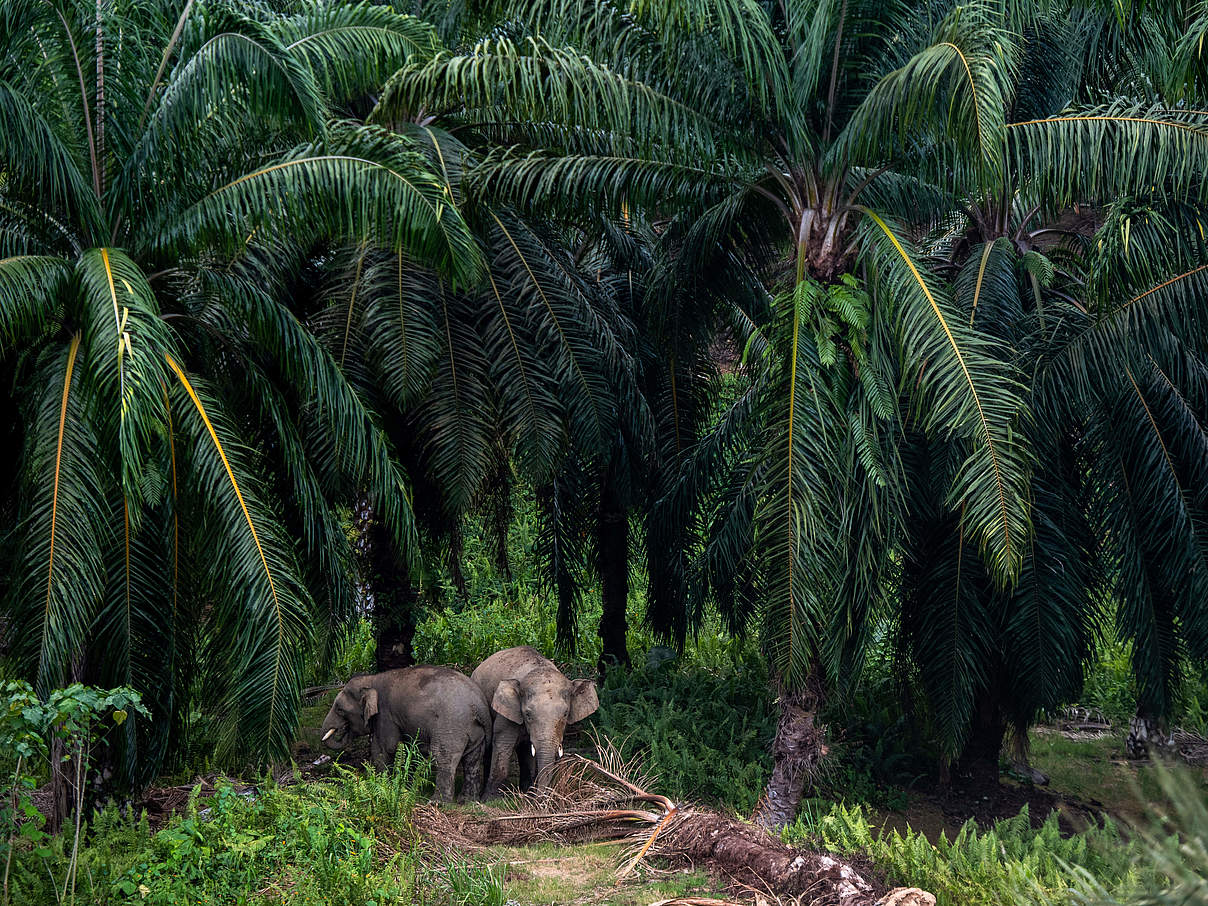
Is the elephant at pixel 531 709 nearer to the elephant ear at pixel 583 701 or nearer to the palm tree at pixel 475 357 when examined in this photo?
the elephant ear at pixel 583 701

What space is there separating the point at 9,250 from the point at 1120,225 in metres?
8.19

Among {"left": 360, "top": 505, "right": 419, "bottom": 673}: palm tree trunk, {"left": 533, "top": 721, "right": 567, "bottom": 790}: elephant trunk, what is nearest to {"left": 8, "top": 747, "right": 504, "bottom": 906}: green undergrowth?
{"left": 533, "top": 721, "right": 567, "bottom": 790}: elephant trunk

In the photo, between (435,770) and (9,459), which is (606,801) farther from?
(9,459)

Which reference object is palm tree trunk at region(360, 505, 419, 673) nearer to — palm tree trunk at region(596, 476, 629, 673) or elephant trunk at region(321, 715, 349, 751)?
elephant trunk at region(321, 715, 349, 751)

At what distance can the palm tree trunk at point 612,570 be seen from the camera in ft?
43.5

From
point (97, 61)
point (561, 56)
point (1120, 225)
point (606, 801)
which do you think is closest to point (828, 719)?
point (606, 801)

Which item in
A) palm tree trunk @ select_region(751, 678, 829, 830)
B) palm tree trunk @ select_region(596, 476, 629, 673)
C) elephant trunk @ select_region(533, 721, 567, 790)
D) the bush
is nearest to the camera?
palm tree trunk @ select_region(751, 678, 829, 830)

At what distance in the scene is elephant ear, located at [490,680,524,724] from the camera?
9.70 meters

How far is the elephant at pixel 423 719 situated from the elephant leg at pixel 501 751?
0.15m

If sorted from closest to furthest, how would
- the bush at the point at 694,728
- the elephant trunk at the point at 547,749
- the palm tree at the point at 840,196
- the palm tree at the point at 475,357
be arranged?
1. the palm tree at the point at 840,196
2. the elephant trunk at the point at 547,749
3. the palm tree at the point at 475,357
4. the bush at the point at 694,728

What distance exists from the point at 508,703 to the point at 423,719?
0.77m

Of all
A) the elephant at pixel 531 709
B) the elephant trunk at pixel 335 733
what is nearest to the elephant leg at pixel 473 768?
the elephant at pixel 531 709

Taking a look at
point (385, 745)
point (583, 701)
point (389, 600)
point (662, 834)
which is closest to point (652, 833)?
point (662, 834)

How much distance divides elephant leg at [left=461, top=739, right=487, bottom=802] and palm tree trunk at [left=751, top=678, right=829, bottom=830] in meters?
2.55
